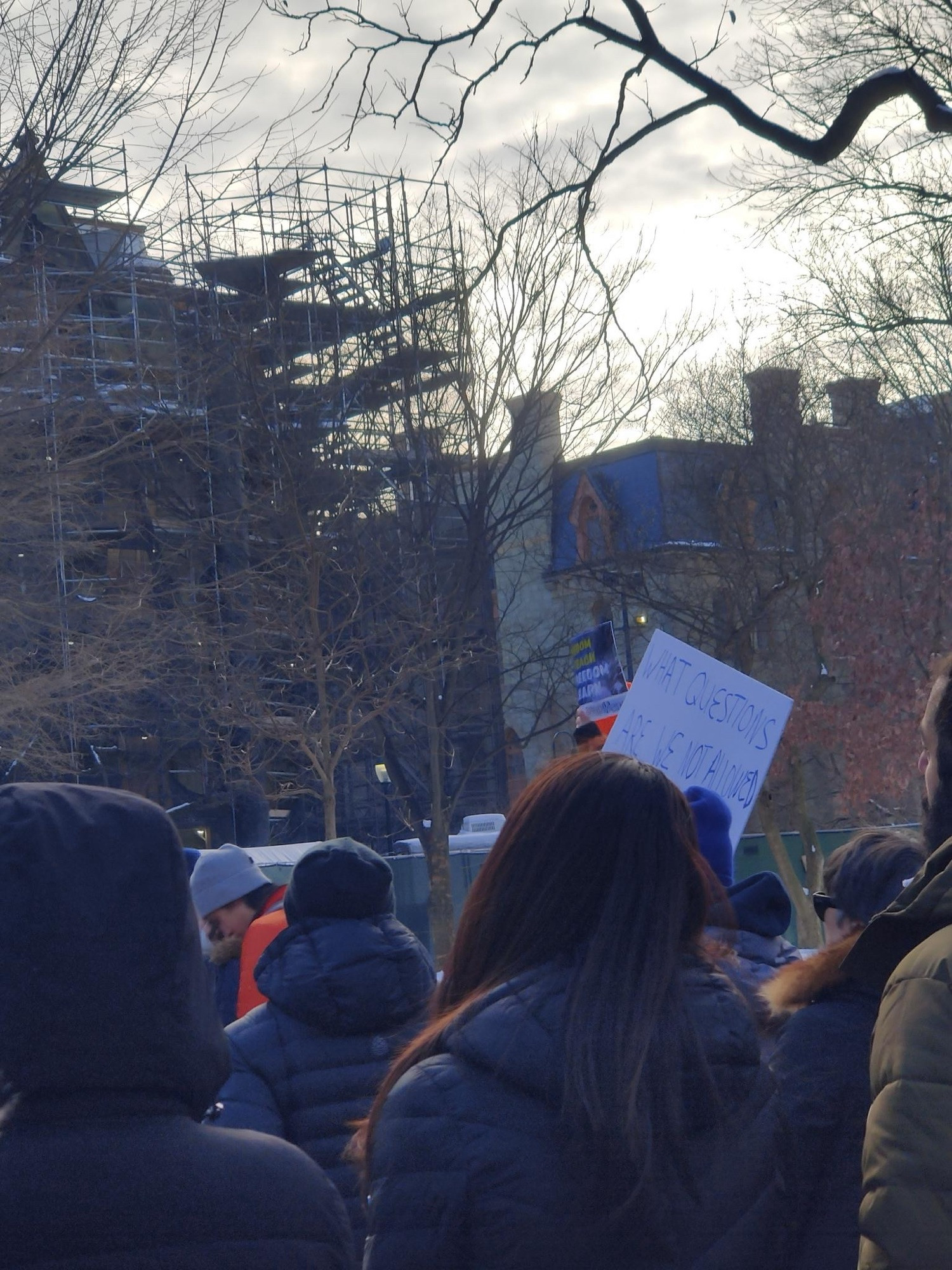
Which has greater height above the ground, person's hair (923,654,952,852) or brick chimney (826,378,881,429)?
brick chimney (826,378,881,429)

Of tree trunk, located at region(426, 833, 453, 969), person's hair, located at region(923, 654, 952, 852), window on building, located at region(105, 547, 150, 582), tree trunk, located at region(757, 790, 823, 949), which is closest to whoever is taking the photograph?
person's hair, located at region(923, 654, 952, 852)

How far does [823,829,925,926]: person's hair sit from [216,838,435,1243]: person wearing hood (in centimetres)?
88

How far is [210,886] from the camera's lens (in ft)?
15.9

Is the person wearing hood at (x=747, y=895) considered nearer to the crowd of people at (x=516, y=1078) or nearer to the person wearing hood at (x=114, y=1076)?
the crowd of people at (x=516, y=1078)

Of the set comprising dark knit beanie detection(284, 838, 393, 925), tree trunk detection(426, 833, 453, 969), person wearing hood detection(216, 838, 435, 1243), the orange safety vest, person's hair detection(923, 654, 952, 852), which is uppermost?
person's hair detection(923, 654, 952, 852)

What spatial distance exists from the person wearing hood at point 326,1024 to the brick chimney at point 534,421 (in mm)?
16175

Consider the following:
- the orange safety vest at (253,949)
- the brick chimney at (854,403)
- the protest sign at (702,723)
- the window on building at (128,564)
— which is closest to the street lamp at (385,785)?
the window on building at (128,564)

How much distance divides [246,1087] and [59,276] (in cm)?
1214

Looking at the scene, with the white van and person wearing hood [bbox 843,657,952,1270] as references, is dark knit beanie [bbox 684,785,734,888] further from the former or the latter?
the white van

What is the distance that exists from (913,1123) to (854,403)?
2430cm

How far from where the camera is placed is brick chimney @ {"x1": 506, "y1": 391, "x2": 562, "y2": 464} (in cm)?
1892

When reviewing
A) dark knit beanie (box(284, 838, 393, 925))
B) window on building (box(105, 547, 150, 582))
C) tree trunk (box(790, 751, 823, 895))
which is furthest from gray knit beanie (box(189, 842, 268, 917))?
window on building (box(105, 547, 150, 582))

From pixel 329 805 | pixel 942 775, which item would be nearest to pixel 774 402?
pixel 329 805

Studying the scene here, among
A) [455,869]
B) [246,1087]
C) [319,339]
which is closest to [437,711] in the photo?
[455,869]
